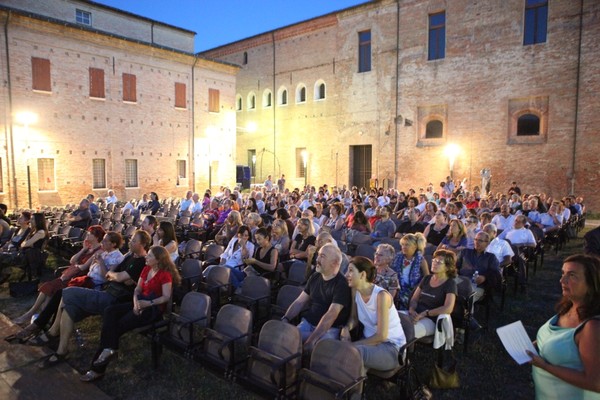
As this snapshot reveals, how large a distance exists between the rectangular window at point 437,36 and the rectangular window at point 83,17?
20241 millimetres

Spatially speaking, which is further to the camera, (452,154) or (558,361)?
(452,154)

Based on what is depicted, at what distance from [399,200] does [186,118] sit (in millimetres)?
16334

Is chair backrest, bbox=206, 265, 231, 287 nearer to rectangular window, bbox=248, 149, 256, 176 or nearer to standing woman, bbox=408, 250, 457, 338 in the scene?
standing woman, bbox=408, 250, 457, 338

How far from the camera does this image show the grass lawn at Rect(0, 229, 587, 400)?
13.7 feet

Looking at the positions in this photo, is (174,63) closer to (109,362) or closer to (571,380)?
(109,362)

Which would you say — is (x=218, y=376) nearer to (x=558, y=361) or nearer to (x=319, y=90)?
(x=558, y=361)

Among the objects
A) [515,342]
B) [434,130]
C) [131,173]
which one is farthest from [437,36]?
[515,342]

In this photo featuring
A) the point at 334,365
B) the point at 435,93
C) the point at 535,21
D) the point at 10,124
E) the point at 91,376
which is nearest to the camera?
the point at 334,365

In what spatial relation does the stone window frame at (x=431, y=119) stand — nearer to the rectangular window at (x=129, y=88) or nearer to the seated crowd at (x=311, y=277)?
the seated crowd at (x=311, y=277)

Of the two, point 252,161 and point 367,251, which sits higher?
point 252,161

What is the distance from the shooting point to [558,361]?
Result: 248 cm

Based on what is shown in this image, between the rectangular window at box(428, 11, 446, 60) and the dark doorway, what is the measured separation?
642 centimetres

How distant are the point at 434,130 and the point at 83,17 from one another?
21972 mm

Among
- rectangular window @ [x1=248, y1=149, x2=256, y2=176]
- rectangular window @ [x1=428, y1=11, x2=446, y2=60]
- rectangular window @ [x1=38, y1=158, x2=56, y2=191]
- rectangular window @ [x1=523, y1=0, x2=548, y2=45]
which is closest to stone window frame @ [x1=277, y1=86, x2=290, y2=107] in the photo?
rectangular window @ [x1=248, y1=149, x2=256, y2=176]
